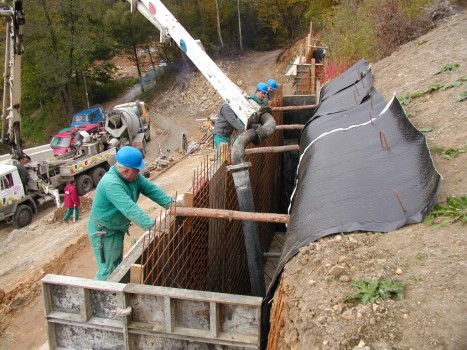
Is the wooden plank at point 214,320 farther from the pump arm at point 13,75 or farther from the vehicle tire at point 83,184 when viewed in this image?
the vehicle tire at point 83,184

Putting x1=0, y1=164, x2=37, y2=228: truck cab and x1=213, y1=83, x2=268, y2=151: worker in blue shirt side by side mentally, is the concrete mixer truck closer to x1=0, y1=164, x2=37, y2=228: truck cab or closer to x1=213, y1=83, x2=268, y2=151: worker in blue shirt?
x1=0, y1=164, x2=37, y2=228: truck cab

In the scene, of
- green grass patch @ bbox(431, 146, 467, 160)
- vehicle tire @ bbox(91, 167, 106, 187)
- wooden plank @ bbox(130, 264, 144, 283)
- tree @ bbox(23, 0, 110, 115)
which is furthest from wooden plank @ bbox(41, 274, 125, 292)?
tree @ bbox(23, 0, 110, 115)

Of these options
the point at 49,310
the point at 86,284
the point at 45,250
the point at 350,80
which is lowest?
the point at 45,250

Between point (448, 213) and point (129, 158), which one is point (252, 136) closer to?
point (129, 158)

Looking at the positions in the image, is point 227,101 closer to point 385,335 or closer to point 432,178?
point 432,178

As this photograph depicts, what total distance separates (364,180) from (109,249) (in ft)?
8.47

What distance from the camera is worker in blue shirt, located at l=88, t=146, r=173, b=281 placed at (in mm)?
3760

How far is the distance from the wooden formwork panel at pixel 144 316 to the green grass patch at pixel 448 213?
1.29 meters

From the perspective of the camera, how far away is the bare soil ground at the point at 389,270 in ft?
7.14

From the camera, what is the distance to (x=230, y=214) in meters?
3.83

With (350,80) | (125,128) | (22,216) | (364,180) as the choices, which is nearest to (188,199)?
(364,180)

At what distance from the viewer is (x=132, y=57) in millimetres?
33438

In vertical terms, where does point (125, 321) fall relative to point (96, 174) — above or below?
above

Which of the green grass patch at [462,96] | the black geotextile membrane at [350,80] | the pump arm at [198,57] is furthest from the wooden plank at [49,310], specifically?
the black geotextile membrane at [350,80]
